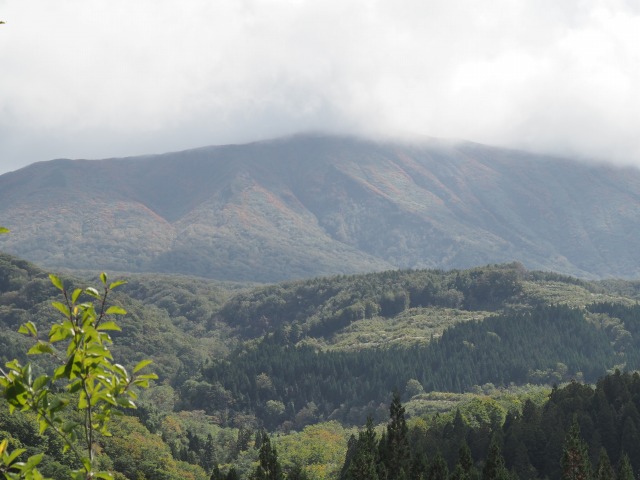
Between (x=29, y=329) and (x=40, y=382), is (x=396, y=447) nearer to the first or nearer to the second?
(x=40, y=382)

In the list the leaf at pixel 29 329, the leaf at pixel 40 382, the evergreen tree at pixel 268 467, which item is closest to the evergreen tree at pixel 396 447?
the evergreen tree at pixel 268 467

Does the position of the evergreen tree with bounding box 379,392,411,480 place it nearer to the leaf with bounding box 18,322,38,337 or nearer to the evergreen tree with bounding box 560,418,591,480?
the evergreen tree with bounding box 560,418,591,480

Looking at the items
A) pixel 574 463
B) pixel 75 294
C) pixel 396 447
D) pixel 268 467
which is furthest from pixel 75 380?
pixel 396 447

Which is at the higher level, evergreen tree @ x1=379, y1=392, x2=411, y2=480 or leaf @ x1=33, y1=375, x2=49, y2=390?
leaf @ x1=33, y1=375, x2=49, y2=390

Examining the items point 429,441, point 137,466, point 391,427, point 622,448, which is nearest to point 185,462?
point 137,466

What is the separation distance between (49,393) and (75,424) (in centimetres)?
77

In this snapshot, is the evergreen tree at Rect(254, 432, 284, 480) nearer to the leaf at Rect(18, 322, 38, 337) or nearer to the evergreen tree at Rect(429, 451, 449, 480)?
the evergreen tree at Rect(429, 451, 449, 480)

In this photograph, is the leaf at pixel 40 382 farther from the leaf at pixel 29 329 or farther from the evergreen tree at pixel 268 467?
the evergreen tree at pixel 268 467

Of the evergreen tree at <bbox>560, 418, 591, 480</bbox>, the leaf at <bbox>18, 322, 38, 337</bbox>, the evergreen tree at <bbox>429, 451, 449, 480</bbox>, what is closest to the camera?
the leaf at <bbox>18, 322, 38, 337</bbox>

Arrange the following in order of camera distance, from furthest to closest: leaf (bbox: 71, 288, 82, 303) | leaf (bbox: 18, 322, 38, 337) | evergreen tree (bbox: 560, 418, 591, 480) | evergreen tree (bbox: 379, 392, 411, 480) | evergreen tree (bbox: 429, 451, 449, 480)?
evergreen tree (bbox: 379, 392, 411, 480) → evergreen tree (bbox: 429, 451, 449, 480) → evergreen tree (bbox: 560, 418, 591, 480) → leaf (bbox: 71, 288, 82, 303) → leaf (bbox: 18, 322, 38, 337)

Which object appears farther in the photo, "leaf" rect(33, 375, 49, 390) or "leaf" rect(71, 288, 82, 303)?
"leaf" rect(71, 288, 82, 303)

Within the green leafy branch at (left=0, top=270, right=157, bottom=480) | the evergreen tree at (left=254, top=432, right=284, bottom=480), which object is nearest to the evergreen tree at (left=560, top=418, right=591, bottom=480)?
the evergreen tree at (left=254, top=432, right=284, bottom=480)

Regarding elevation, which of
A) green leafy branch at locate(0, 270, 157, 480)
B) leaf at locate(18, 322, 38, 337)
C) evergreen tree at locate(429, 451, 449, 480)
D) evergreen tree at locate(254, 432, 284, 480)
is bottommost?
evergreen tree at locate(254, 432, 284, 480)

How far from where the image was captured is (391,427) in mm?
115750
